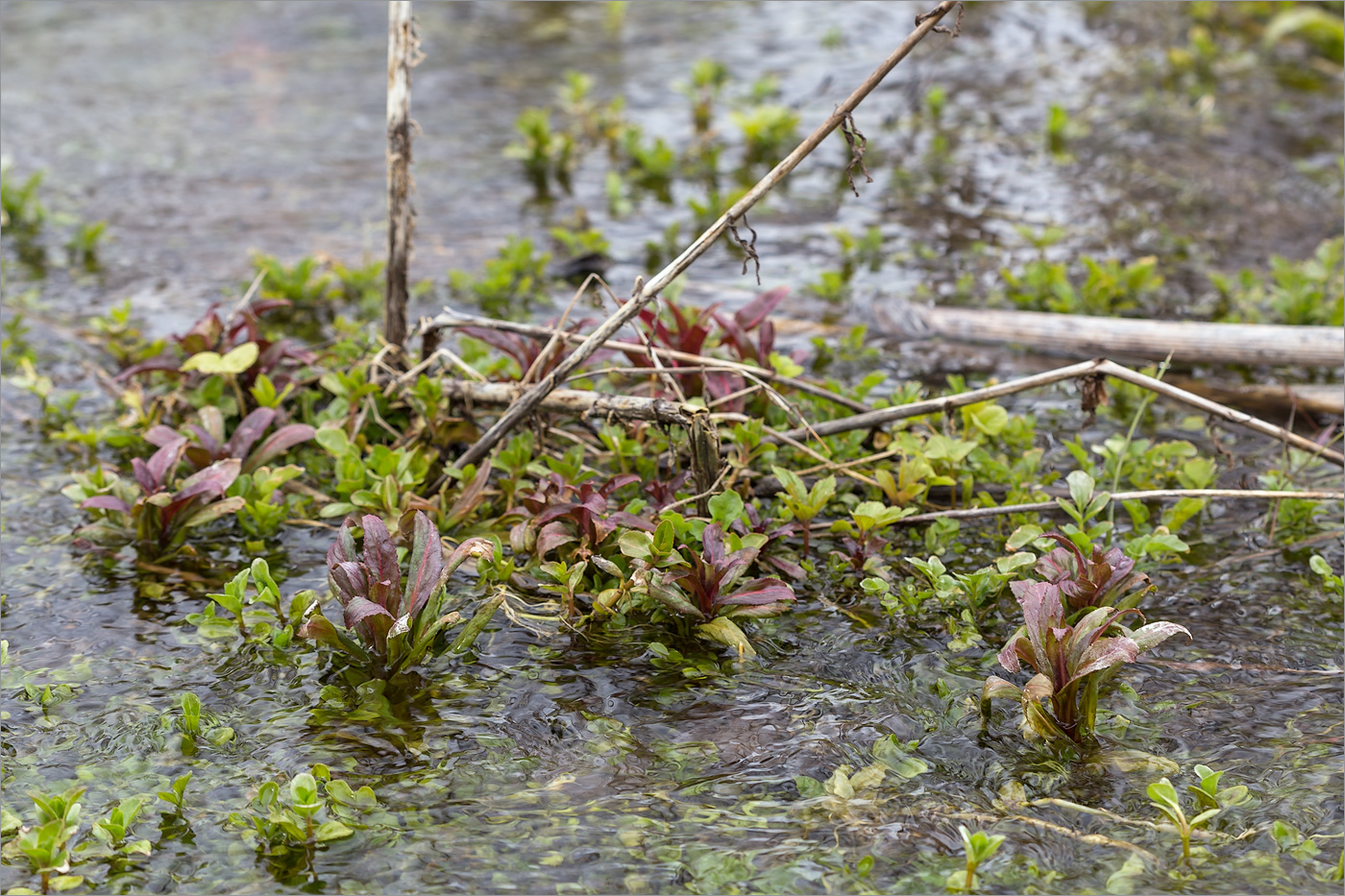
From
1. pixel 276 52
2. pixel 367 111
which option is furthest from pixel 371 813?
pixel 276 52

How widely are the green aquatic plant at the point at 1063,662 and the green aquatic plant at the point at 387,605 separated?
4.36 feet

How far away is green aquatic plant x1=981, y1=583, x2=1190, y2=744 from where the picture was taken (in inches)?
103

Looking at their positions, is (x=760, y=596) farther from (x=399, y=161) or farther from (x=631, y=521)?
(x=399, y=161)

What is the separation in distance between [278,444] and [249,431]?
4.1 inches

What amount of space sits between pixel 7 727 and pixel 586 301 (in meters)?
3.39

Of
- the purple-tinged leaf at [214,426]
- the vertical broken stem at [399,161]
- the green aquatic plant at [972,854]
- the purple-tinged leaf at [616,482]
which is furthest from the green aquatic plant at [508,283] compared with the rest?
the green aquatic plant at [972,854]

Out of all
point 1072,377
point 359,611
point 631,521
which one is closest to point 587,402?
point 631,521

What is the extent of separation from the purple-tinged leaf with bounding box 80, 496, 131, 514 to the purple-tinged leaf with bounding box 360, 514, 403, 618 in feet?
3.12

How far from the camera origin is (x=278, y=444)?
372cm

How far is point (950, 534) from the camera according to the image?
11.4ft

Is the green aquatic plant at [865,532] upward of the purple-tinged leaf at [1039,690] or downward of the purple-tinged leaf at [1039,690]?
upward

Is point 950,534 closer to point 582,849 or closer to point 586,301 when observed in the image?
point 582,849

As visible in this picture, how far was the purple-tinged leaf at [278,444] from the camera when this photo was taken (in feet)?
12.1

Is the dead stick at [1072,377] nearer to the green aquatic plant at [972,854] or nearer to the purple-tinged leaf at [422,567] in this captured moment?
the purple-tinged leaf at [422,567]
